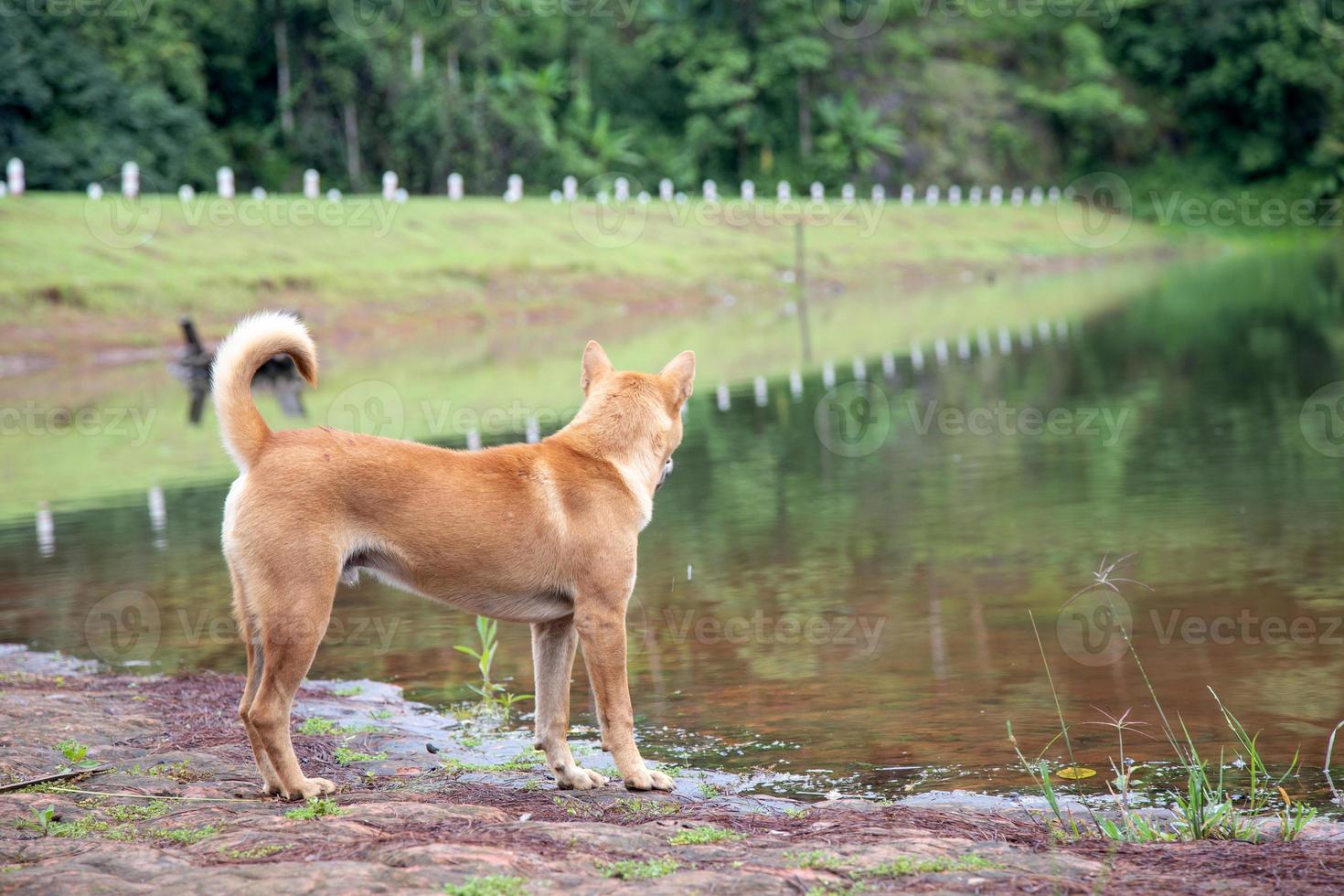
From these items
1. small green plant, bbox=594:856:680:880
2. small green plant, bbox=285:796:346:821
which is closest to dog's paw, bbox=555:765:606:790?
small green plant, bbox=285:796:346:821

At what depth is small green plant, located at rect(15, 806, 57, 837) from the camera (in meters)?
5.21

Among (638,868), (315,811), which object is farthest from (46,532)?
(638,868)

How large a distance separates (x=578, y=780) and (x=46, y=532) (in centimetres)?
974

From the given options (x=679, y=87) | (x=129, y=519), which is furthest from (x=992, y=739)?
(x=679, y=87)

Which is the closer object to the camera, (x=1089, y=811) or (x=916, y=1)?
(x=1089, y=811)

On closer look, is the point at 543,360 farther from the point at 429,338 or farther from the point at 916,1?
the point at 916,1

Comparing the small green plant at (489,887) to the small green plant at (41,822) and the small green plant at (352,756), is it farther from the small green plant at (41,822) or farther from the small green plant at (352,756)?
the small green plant at (352,756)

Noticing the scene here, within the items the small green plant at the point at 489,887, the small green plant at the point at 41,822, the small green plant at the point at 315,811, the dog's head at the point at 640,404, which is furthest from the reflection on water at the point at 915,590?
the small green plant at the point at 41,822

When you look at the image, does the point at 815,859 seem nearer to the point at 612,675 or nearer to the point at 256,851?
the point at 612,675

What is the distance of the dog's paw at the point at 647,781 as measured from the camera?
619 cm

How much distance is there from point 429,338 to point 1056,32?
59.9 meters

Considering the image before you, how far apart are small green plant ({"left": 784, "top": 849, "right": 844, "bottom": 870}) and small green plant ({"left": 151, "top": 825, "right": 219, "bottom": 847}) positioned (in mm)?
2052

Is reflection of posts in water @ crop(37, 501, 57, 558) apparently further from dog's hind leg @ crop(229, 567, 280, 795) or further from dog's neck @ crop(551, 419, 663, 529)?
dog's neck @ crop(551, 419, 663, 529)

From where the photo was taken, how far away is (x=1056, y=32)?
8325cm
